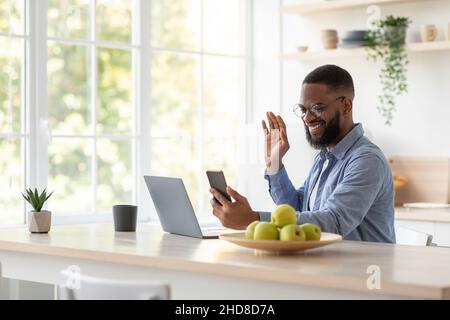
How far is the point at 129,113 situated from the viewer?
541cm

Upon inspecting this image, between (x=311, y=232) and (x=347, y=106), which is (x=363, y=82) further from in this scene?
(x=311, y=232)

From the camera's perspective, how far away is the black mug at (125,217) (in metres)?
3.43

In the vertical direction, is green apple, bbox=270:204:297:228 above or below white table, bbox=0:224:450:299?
above

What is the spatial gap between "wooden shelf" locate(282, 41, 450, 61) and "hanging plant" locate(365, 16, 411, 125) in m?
0.07

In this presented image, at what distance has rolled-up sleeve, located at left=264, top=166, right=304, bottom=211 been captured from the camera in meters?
3.56

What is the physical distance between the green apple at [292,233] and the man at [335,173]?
301 mm

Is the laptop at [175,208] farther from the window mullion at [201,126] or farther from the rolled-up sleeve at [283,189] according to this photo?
the window mullion at [201,126]

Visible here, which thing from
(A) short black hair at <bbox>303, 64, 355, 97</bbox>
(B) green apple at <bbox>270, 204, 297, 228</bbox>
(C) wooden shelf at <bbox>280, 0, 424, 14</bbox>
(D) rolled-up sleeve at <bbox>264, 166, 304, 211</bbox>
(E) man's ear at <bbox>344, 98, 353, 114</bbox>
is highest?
(C) wooden shelf at <bbox>280, 0, 424, 14</bbox>

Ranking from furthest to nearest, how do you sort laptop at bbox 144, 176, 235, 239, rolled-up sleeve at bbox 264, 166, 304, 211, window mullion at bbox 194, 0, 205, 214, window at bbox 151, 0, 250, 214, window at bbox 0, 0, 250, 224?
window mullion at bbox 194, 0, 205, 214 < window at bbox 151, 0, 250, 214 < window at bbox 0, 0, 250, 224 < rolled-up sleeve at bbox 264, 166, 304, 211 < laptop at bbox 144, 176, 235, 239

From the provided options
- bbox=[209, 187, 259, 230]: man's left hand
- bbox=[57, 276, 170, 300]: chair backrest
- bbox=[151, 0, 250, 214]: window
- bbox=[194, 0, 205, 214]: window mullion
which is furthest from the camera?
bbox=[194, 0, 205, 214]: window mullion

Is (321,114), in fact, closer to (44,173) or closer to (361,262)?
(361,262)

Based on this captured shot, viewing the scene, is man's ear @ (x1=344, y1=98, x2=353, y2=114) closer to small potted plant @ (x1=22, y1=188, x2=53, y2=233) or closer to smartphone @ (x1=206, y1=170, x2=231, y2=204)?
smartphone @ (x1=206, y1=170, x2=231, y2=204)

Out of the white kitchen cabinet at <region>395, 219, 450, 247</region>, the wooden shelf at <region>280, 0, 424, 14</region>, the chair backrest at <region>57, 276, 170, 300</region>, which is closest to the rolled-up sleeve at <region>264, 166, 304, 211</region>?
the white kitchen cabinet at <region>395, 219, 450, 247</region>

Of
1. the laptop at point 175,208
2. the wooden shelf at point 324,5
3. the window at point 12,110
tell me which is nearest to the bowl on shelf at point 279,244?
the laptop at point 175,208
